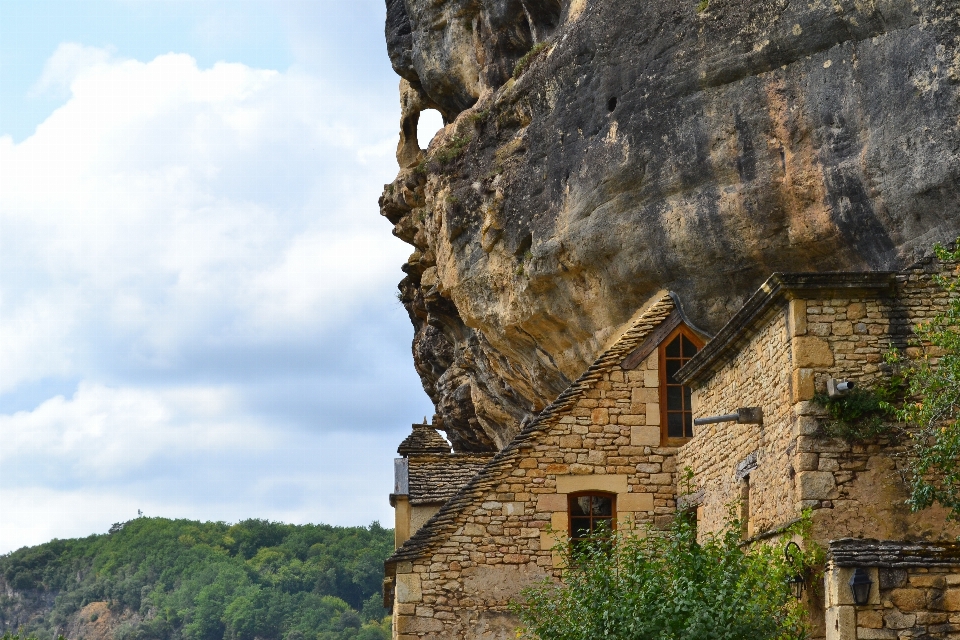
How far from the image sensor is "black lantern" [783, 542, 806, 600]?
1141 cm

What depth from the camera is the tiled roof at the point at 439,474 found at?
20.7m

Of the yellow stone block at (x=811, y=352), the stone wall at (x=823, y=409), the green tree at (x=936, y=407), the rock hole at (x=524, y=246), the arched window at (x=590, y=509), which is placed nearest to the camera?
the green tree at (x=936, y=407)

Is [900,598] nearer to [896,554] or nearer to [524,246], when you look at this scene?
[896,554]

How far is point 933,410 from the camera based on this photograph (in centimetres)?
1113

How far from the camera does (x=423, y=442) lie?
81.9 ft

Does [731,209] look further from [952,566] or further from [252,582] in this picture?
[252,582]

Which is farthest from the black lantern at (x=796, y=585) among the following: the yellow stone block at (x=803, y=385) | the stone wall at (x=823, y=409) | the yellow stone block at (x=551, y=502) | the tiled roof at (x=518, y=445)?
the tiled roof at (x=518, y=445)

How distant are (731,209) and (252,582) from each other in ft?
282

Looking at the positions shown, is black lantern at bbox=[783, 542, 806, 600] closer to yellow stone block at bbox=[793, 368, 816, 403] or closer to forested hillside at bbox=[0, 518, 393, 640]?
yellow stone block at bbox=[793, 368, 816, 403]

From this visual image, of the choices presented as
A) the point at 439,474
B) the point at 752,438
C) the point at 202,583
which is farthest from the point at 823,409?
the point at 202,583

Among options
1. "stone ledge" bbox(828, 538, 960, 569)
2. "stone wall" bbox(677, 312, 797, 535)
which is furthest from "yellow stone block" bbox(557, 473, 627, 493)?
A: "stone ledge" bbox(828, 538, 960, 569)

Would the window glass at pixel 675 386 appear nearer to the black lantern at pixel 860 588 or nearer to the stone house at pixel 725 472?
the stone house at pixel 725 472

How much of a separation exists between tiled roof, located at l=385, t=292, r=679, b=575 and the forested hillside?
7017 centimetres

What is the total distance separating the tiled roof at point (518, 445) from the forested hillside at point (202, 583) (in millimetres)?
70170
